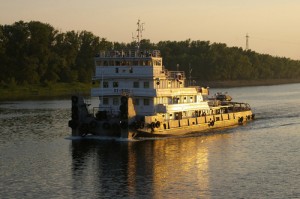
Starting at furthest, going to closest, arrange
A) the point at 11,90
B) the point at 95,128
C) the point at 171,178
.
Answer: the point at 11,90 → the point at 95,128 → the point at 171,178

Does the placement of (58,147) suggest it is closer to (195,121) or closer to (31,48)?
(195,121)

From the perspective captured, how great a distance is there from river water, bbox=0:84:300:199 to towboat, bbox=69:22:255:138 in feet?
4.97

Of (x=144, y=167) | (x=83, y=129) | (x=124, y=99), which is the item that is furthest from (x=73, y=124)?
(x=144, y=167)

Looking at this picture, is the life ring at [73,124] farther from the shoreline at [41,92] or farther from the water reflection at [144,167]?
the shoreline at [41,92]

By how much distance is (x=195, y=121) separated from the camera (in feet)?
237

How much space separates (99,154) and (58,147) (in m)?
6.12

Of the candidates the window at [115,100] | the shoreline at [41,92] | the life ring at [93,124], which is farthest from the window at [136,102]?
the shoreline at [41,92]

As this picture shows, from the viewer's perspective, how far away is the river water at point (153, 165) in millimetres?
43500

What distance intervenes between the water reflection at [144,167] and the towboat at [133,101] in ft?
5.58

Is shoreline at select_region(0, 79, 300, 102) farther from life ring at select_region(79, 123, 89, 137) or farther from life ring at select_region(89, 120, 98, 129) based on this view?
life ring at select_region(89, 120, 98, 129)

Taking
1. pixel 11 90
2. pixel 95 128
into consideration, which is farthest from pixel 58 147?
pixel 11 90

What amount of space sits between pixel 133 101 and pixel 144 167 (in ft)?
54.1

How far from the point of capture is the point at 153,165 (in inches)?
2080

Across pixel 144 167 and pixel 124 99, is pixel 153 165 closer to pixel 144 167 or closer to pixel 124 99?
pixel 144 167
